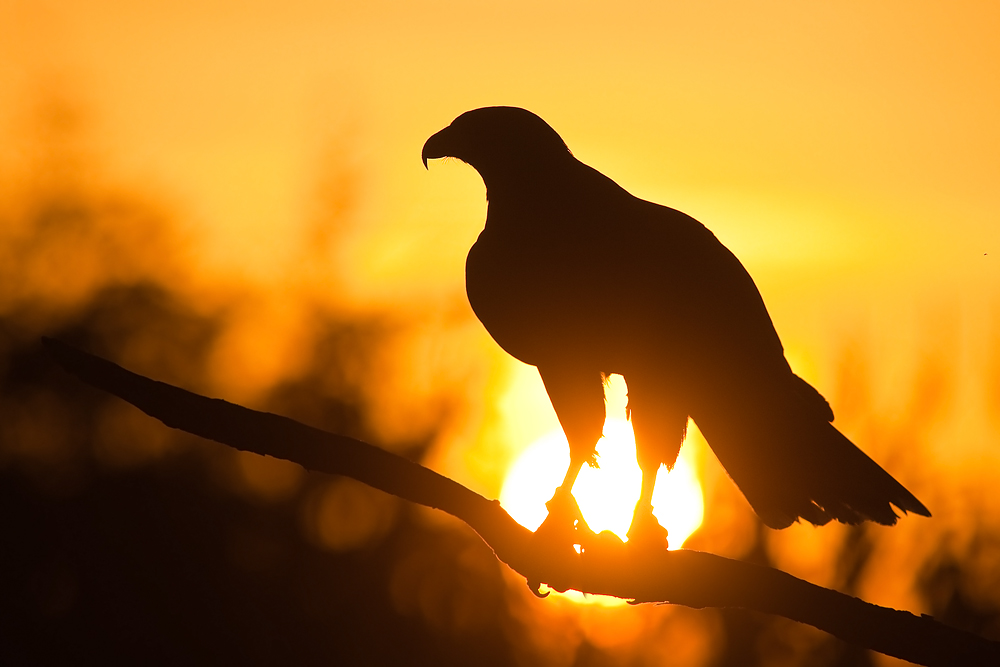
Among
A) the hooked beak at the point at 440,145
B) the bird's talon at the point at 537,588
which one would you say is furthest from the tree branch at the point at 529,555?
the hooked beak at the point at 440,145

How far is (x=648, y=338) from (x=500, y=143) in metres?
1.20

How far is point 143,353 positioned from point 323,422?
540 centimetres

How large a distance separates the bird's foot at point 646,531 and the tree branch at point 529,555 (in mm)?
557

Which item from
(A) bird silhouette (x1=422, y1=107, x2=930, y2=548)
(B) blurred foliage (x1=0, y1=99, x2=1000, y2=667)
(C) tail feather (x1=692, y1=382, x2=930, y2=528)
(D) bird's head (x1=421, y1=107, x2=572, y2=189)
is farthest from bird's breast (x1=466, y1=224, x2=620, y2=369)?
(B) blurred foliage (x1=0, y1=99, x2=1000, y2=667)

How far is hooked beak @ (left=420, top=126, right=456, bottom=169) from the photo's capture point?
15.4 ft

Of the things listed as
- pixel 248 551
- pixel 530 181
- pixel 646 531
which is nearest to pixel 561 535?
pixel 646 531

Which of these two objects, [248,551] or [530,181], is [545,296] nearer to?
[530,181]

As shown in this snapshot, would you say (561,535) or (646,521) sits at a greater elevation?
(646,521)

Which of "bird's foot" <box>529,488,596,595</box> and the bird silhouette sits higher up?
the bird silhouette

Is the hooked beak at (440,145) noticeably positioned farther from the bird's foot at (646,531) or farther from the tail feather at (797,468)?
the bird's foot at (646,531)

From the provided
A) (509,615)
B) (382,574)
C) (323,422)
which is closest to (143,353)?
(323,422)

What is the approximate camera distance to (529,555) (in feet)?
11.7

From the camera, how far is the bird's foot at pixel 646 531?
4254mm

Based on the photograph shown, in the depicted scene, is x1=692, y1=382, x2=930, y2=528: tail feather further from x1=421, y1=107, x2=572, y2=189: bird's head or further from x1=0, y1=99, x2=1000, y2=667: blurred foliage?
x1=0, y1=99, x2=1000, y2=667: blurred foliage
